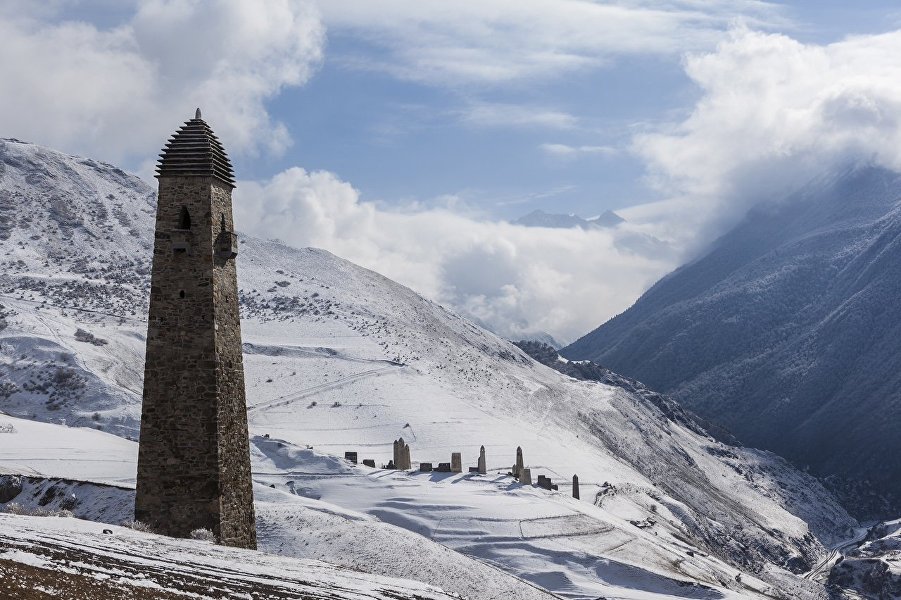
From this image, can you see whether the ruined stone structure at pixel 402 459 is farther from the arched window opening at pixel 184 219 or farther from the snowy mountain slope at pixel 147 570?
the arched window opening at pixel 184 219

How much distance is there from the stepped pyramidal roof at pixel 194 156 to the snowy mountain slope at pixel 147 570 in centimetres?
770

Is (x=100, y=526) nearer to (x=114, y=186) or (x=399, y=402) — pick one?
(x=399, y=402)

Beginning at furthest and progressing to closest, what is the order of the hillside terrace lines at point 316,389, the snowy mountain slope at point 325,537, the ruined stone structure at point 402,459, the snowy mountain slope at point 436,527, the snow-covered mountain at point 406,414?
the hillside terrace lines at point 316,389 < the ruined stone structure at point 402,459 < the snow-covered mountain at point 406,414 < the snowy mountain slope at point 436,527 < the snowy mountain slope at point 325,537

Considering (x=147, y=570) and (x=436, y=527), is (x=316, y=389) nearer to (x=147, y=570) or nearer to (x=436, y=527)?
(x=436, y=527)

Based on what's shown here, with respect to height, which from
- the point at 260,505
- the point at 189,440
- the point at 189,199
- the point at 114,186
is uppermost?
the point at 114,186

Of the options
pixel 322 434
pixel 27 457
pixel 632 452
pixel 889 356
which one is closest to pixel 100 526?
pixel 27 457

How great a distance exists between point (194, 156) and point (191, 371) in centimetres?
474

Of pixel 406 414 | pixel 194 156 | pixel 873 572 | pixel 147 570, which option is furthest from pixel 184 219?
pixel 873 572

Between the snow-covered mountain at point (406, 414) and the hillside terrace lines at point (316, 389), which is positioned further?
the hillside terrace lines at point (316, 389)

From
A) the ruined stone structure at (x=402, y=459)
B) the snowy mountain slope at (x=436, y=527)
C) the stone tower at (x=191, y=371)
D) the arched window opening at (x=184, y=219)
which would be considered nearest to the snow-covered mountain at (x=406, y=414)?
the snowy mountain slope at (x=436, y=527)

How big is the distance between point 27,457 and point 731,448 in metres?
106

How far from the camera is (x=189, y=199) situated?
22.0 m

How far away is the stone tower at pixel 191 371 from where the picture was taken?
21.4m

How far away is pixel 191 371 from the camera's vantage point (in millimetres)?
21719
